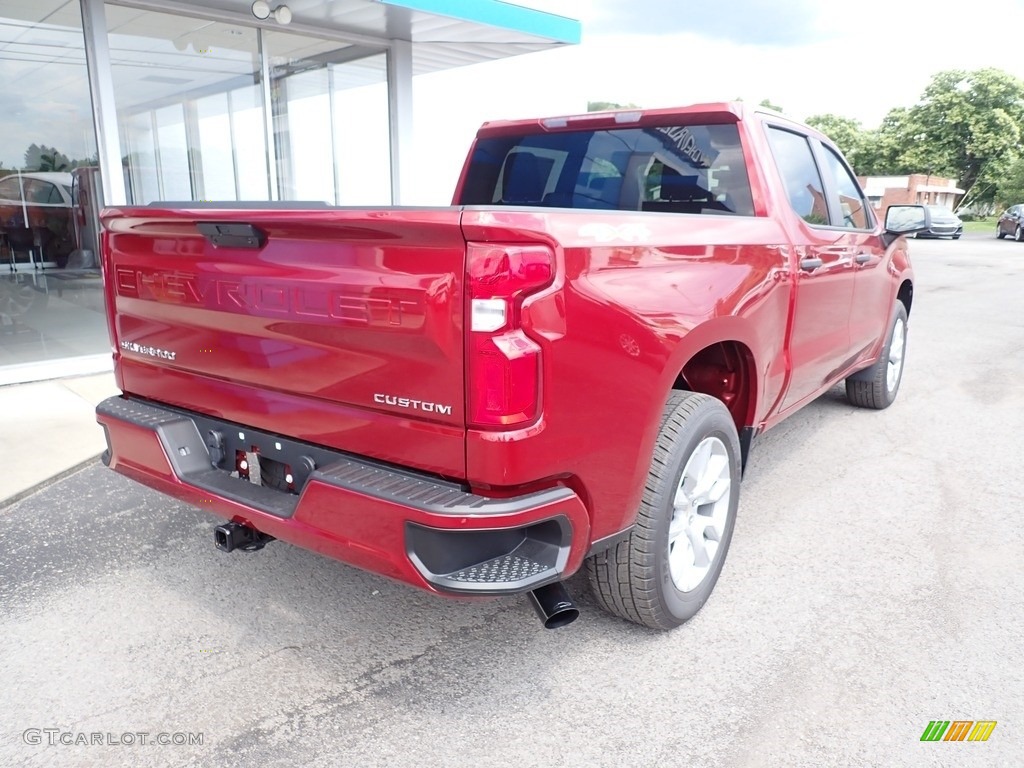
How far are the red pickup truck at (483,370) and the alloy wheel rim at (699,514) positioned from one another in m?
0.01

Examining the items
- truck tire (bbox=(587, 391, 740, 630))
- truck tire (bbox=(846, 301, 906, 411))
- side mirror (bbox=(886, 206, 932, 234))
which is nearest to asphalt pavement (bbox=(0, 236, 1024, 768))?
truck tire (bbox=(587, 391, 740, 630))

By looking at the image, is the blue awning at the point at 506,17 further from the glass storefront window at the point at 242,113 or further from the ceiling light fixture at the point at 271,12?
the glass storefront window at the point at 242,113

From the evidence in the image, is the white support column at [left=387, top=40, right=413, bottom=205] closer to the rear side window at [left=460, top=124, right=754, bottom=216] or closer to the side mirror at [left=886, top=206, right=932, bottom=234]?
the rear side window at [left=460, top=124, right=754, bottom=216]

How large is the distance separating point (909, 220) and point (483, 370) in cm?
430

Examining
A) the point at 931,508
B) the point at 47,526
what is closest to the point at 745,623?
the point at 931,508

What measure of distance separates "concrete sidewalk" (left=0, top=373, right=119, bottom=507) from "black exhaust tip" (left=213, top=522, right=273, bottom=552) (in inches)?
84.9

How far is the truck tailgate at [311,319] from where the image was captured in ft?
6.74

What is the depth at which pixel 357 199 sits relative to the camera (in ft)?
33.3

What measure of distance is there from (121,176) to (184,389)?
541 cm

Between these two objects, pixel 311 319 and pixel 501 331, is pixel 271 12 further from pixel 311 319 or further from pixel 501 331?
pixel 501 331

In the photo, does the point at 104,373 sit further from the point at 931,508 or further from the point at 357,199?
the point at 931,508

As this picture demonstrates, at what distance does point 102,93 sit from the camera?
6.95m

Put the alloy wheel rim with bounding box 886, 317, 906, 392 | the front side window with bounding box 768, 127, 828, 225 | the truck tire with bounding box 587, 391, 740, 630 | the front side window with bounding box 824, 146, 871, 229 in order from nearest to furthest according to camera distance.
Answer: the truck tire with bounding box 587, 391, 740, 630 < the front side window with bounding box 768, 127, 828, 225 < the front side window with bounding box 824, 146, 871, 229 < the alloy wheel rim with bounding box 886, 317, 906, 392

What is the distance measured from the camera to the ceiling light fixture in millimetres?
7638
